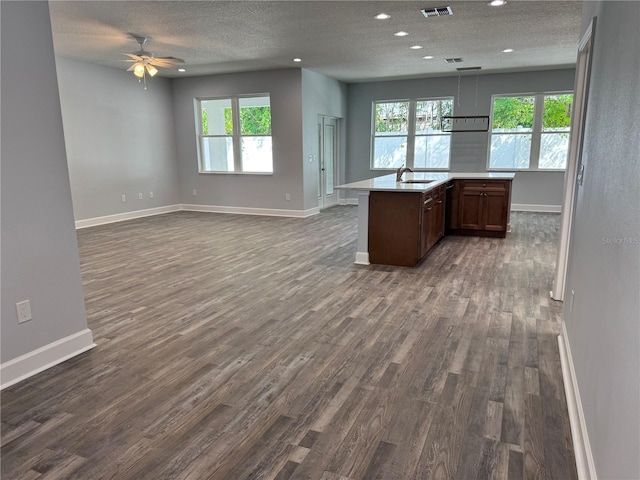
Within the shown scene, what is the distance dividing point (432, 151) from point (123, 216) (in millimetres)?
Answer: 6610

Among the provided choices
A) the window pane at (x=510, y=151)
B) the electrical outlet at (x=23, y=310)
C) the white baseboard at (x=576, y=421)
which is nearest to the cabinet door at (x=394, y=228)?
the white baseboard at (x=576, y=421)

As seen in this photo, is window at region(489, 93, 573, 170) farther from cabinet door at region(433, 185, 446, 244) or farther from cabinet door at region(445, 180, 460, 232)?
cabinet door at region(433, 185, 446, 244)

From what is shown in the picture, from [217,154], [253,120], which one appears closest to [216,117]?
[217,154]

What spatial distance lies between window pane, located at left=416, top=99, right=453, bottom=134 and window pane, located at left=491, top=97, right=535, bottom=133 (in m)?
0.94

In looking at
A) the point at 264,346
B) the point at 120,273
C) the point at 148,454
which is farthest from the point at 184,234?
the point at 148,454

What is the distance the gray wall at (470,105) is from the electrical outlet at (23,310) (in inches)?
334

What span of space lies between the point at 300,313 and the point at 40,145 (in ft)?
6.83

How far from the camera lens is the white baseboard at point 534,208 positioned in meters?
8.82

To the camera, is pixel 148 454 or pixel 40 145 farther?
pixel 40 145

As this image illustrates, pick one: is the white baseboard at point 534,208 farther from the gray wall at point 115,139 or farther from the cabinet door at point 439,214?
the gray wall at point 115,139

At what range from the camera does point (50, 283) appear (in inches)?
103

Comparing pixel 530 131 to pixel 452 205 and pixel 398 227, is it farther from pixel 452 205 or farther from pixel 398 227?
pixel 398 227

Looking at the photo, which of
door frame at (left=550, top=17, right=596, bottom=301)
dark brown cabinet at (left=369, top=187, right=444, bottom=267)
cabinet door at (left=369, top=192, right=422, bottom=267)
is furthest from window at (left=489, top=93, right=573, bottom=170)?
door frame at (left=550, top=17, right=596, bottom=301)

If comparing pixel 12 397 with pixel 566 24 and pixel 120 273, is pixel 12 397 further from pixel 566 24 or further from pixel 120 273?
pixel 566 24
